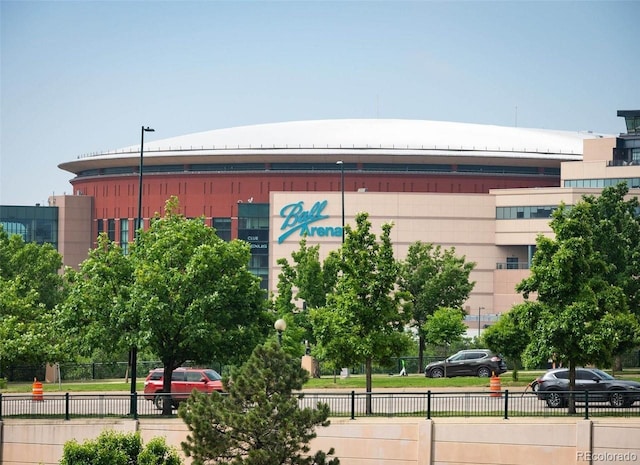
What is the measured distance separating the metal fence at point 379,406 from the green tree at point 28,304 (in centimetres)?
295

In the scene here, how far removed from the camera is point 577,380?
48.0m

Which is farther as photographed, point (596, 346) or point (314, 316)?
point (314, 316)

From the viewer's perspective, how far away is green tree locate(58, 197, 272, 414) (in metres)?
47.6

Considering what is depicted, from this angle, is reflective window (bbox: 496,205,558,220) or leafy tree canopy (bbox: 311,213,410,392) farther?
reflective window (bbox: 496,205,558,220)

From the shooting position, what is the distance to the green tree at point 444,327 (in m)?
72.6

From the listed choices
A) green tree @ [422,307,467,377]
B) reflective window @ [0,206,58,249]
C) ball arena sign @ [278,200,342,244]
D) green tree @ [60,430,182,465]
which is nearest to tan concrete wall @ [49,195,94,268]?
reflective window @ [0,206,58,249]

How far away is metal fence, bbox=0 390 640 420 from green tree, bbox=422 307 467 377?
24787 mm

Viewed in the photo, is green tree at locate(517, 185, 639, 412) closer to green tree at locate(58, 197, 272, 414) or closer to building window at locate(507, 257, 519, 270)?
green tree at locate(58, 197, 272, 414)

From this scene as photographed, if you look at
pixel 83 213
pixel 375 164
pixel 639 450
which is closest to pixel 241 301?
pixel 639 450

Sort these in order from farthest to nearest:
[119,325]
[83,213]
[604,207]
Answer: [83,213]
[604,207]
[119,325]

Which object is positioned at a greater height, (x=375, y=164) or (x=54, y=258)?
(x=375, y=164)

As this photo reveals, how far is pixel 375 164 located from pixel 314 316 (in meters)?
73.4

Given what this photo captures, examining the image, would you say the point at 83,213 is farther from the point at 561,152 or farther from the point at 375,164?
the point at 561,152
